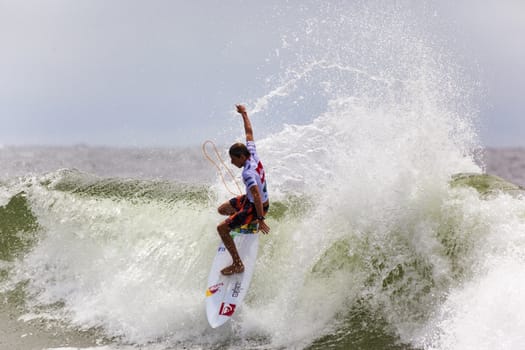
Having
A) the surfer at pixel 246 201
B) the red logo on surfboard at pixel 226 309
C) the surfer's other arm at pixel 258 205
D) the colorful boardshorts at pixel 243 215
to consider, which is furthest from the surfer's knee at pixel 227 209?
the red logo on surfboard at pixel 226 309

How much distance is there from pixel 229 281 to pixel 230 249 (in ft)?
1.21

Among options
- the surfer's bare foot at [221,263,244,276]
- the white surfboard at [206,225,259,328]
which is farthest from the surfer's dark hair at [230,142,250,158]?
the surfer's bare foot at [221,263,244,276]

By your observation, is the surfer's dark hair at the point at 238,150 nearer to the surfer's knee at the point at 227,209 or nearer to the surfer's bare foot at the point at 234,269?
the surfer's knee at the point at 227,209

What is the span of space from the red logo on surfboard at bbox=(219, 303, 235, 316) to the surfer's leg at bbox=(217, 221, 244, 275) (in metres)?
0.36

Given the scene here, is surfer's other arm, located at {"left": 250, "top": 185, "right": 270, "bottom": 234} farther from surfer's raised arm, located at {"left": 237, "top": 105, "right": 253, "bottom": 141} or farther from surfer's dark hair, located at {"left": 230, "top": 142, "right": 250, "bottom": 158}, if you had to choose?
surfer's raised arm, located at {"left": 237, "top": 105, "right": 253, "bottom": 141}

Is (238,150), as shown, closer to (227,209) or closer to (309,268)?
(227,209)

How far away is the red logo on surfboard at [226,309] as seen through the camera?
608 centimetres

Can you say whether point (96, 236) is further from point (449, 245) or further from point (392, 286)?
point (449, 245)

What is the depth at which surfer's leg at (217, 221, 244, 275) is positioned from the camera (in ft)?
20.3

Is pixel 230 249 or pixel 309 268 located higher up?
pixel 230 249

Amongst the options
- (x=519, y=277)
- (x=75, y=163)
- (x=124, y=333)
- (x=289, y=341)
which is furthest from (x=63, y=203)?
(x=75, y=163)

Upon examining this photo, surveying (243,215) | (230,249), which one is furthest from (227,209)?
(230,249)

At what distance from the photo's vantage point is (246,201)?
6.14 metres

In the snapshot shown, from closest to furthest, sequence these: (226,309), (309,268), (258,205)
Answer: (258,205), (226,309), (309,268)
